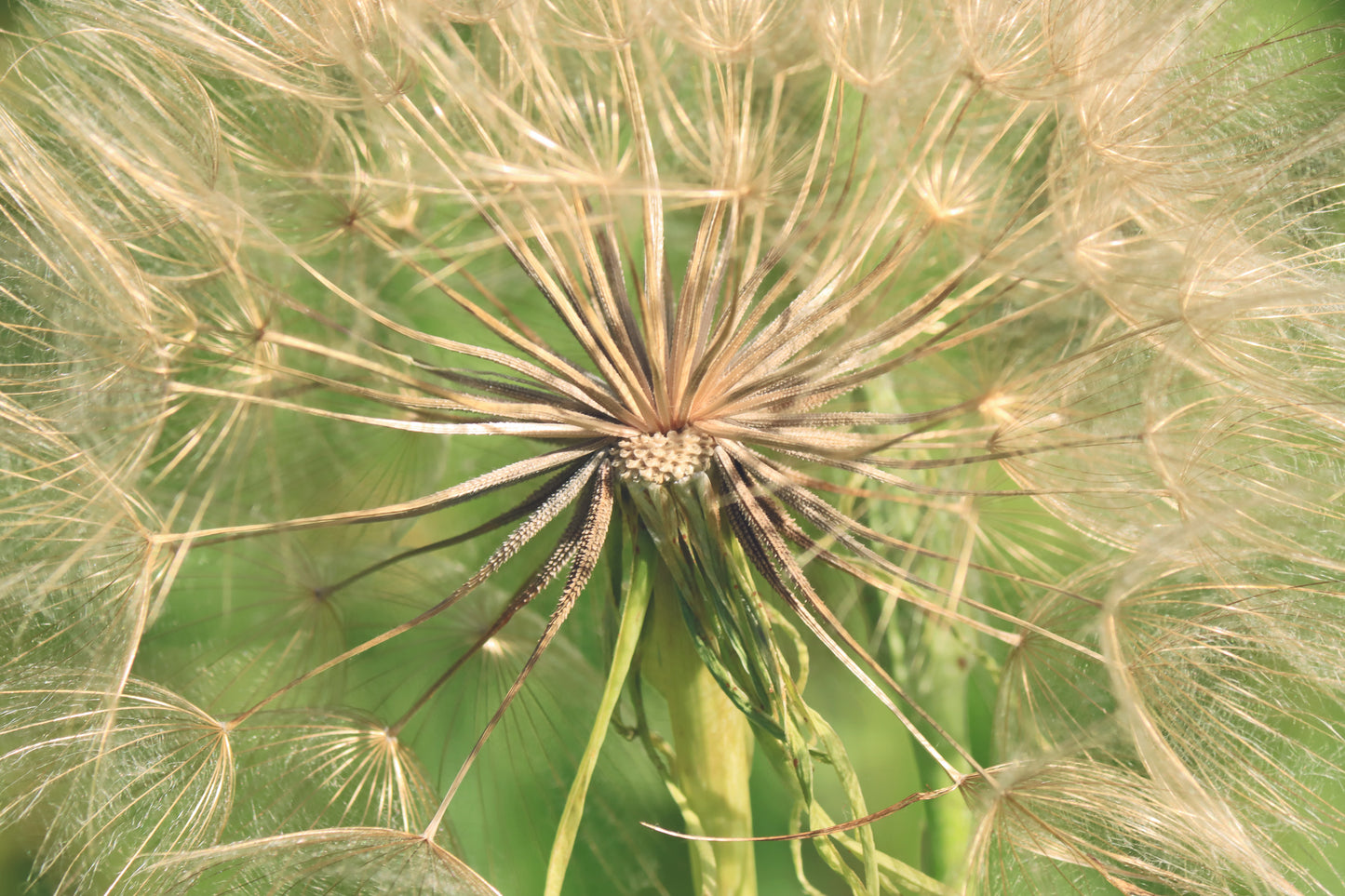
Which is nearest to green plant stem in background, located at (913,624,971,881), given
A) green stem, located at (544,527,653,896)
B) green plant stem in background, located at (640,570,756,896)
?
green plant stem in background, located at (640,570,756,896)

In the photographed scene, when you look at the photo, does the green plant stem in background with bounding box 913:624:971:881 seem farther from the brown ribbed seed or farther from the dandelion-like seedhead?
the brown ribbed seed

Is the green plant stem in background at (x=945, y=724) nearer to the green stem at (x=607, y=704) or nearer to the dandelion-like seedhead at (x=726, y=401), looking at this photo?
the dandelion-like seedhead at (x=726, y=401)

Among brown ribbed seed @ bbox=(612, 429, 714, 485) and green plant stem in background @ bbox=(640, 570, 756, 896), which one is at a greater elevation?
brown ribbed seed @ bbox=(612, 429, 714, 485)

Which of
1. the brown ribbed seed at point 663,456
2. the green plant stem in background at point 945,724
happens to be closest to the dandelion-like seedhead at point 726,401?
the brown ribbed seed at point 663,456

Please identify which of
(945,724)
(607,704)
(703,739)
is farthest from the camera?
(945,724)

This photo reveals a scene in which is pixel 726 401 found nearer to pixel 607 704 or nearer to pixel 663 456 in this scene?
pixel 663 456

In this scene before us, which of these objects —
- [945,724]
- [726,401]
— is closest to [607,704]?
[726,401]
